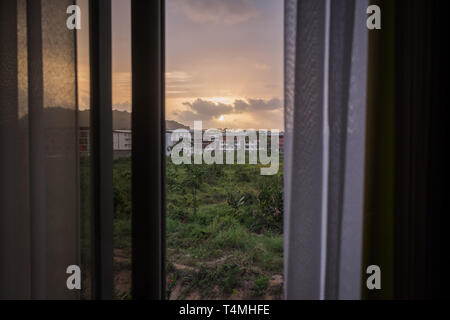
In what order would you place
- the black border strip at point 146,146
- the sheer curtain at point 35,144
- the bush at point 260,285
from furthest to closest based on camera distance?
the bush at point 260,285 → the black border strip at point 146,146 → the sheer curtain at point 35,144

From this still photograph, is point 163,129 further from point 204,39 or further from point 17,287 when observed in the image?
point 17,287

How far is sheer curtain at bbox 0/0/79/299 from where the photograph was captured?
28.4 inches

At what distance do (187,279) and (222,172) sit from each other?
42 centimetres

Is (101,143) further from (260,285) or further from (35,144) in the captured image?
(260,285)

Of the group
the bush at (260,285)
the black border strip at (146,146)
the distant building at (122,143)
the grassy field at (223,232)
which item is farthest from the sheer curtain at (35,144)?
the bush at (260,285)

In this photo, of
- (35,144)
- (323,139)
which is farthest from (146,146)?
(323,139)

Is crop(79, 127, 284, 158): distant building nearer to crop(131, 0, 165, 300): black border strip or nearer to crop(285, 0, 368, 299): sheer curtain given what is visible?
crop(131, 0, 165, 300): black border strip

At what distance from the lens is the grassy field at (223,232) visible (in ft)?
3.10

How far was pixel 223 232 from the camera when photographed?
97 centimetres

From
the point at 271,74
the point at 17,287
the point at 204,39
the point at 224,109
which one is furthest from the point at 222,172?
the point at 17,287

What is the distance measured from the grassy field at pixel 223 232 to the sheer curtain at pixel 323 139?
0.17 meters

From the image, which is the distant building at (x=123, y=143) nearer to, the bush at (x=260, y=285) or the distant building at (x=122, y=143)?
the distant building at (x=122, y=143)

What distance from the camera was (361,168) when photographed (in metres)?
0.79

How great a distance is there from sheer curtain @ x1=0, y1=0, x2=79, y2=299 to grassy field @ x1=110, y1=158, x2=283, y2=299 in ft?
1.12
